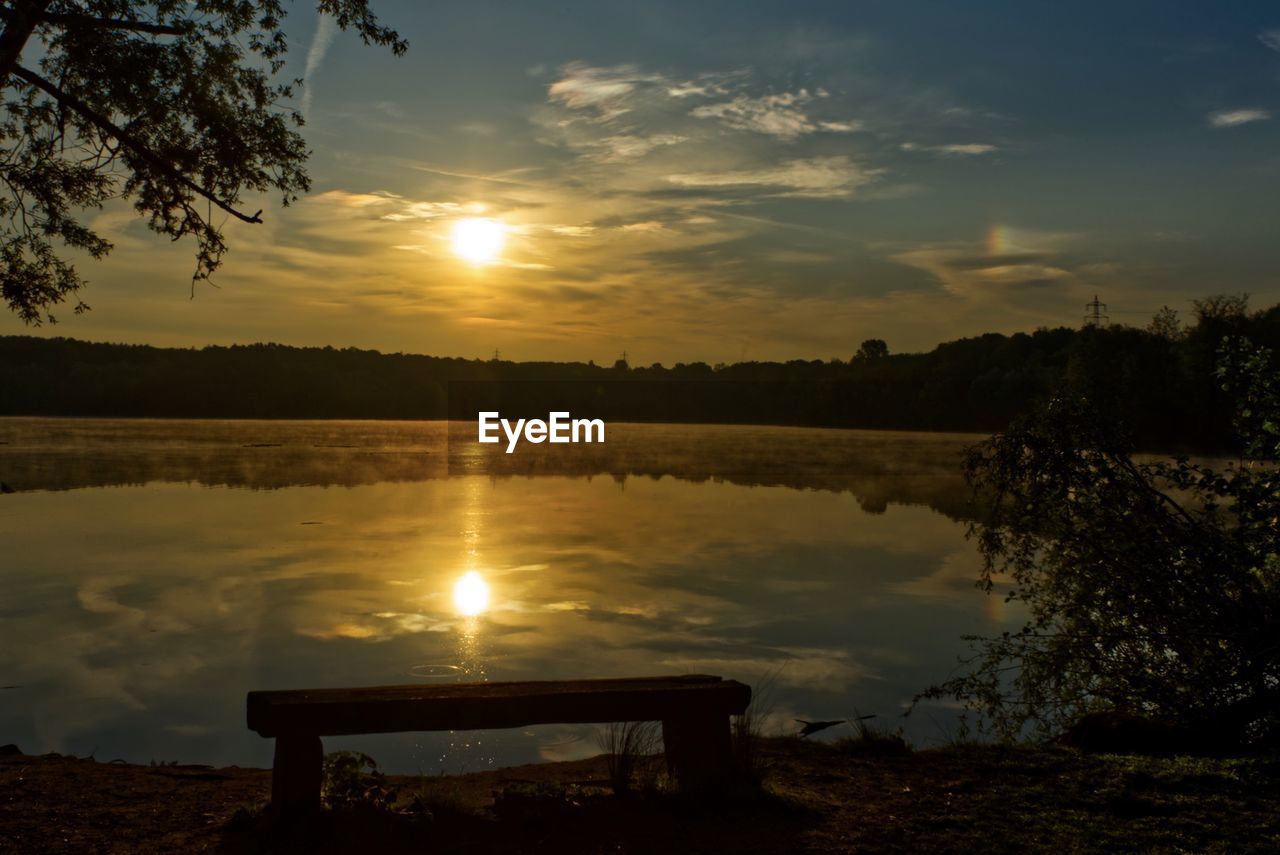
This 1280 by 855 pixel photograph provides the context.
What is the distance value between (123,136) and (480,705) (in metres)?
6.19

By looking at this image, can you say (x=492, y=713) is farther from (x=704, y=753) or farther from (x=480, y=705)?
(x=704, y=753)

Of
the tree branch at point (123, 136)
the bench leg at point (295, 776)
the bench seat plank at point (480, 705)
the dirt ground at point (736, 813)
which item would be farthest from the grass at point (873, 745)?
the tree branch at point (123, 136)

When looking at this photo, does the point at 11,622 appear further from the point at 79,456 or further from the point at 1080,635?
the point at 79,456

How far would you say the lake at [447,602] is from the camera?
8875 mm

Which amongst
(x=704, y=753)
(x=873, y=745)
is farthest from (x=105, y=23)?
(x=873, y=745)

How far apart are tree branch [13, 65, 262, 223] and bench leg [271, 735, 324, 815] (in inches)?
205

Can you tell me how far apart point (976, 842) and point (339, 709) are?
10.6 ft

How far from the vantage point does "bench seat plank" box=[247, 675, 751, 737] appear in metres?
5.12

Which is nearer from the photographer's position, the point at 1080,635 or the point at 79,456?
the point at 1080,635

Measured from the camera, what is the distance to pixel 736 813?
550 cm

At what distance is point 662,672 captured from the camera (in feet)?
32.7

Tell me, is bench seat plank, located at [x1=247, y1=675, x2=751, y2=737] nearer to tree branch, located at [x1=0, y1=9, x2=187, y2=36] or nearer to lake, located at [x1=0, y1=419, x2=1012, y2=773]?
lake, located at [x1=0, y1=419, x2=1012, y2=773]

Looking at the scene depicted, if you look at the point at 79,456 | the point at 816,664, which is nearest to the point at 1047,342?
the point at 79,456

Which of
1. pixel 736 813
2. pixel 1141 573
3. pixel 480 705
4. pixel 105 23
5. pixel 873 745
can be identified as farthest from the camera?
pixel 105 23
